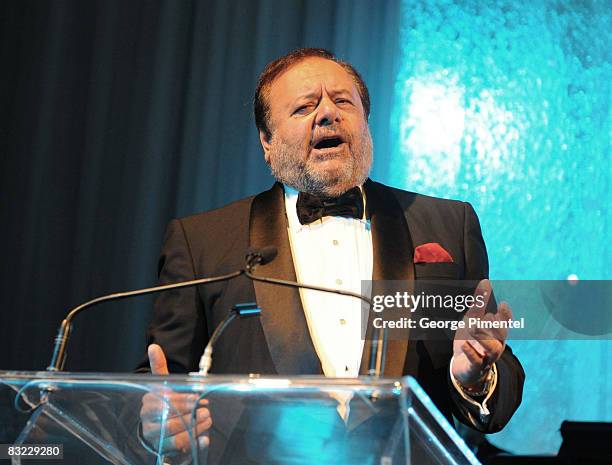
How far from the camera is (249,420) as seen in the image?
121 cm

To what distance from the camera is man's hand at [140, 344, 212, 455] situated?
1226 mm

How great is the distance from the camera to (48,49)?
3.38 m

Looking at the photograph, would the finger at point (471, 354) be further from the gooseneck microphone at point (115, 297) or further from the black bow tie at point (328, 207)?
the black bow tie at point (328, 207)

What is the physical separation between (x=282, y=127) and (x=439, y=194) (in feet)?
4.04

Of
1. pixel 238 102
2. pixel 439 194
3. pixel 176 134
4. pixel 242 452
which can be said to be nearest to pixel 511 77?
pixel 439 194

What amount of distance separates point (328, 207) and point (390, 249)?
0.68 ft

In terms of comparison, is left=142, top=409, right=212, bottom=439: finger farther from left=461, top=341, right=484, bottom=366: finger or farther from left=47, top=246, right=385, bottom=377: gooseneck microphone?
left=461, top=341, right=484, bottom=366: finger

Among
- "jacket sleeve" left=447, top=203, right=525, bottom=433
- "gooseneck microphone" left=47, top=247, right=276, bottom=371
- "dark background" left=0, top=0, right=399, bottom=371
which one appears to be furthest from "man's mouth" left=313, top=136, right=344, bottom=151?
"dark background" left=0, top=0, right=399, bottom=371

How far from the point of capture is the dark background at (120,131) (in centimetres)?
321

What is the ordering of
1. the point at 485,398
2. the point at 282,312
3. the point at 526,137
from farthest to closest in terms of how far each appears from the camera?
the point at 526,137 → the point at 282,312 → the point at 485,398

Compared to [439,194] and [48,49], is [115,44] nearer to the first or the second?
[48,49]

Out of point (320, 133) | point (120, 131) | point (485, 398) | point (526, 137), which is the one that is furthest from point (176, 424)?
point (526, 137)

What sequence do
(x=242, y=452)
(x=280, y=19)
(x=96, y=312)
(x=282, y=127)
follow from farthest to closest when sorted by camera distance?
Answer: (x=280, y=19)
(x=96, y=312)
(x=282, y=127)
(x=242, y=452)

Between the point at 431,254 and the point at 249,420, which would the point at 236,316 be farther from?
the point at 431,254
